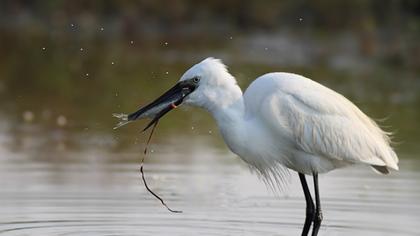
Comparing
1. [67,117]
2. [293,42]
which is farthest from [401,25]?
[67,117]

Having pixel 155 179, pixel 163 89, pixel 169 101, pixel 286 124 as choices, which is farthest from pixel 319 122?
pixel 163 89

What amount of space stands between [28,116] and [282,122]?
785cm

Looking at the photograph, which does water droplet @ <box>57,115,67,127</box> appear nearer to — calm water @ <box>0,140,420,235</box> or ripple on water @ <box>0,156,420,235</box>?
calm water @ <box>0,140,420,235</box>

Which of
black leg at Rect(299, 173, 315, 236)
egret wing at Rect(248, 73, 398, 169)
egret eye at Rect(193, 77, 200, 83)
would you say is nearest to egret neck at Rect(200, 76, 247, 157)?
egret eye at Rect(193, 77, 200, 83)

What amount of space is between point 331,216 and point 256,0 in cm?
→ 2074

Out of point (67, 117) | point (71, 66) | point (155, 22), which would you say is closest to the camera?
point (67, 117)

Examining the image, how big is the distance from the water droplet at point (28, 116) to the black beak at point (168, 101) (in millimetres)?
7171

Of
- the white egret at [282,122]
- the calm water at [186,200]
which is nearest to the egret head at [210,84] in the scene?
the white egret at [282,122]

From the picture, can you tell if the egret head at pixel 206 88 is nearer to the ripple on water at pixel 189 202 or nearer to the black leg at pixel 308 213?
the ripple on water at pixel 189 202

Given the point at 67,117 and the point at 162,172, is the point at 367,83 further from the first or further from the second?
the point at 162,172

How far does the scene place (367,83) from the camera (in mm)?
21266

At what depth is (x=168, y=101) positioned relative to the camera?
29.9ft

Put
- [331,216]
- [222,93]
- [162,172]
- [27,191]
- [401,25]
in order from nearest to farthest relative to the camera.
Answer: [222,93] < [331,216] < [27,191] < [162,172] < [401,25]

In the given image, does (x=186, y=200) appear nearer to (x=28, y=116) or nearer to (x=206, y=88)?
(x=206, y=88)
